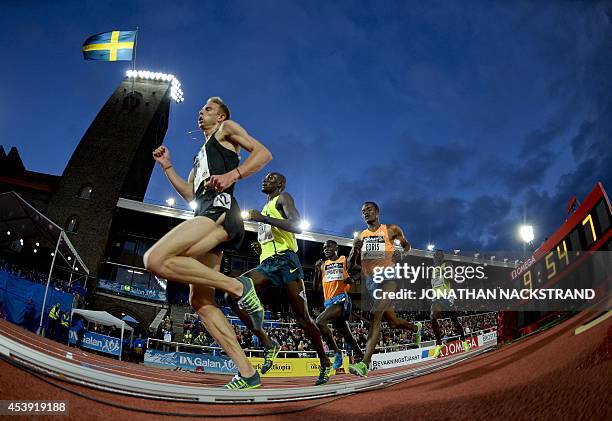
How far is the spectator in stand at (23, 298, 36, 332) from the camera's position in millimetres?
12109

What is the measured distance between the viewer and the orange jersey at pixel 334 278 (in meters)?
5.92

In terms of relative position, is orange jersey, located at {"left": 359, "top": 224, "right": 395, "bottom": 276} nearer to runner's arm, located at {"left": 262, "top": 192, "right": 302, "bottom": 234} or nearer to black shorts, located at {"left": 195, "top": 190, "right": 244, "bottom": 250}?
runner's arm, located at {"left": 262, "top": 192, "right": 302, "bottom": 234}

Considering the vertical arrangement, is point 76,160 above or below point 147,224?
above

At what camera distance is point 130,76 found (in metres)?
32.4

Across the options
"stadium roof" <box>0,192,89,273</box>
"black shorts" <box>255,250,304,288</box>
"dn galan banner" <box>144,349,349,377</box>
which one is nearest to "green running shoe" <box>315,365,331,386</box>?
"black shorts" <box>255,250,304,288</box>

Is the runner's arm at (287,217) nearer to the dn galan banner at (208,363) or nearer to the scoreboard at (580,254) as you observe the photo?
the scoreboard at (580,254)

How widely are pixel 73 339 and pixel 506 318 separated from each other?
15364 mm

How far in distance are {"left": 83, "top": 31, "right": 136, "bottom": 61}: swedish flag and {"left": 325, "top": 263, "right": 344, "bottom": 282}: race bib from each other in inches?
1002

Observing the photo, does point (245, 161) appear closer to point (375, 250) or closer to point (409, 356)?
point (375, 250)

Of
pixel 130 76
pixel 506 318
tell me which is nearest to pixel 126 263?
pixel 130 76

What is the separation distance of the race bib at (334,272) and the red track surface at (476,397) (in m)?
3.50

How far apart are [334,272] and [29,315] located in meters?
11.8

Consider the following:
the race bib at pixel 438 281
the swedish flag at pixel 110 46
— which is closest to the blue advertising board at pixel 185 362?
the race bib at pixel 438 281

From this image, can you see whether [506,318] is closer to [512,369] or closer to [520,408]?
[512,369]
